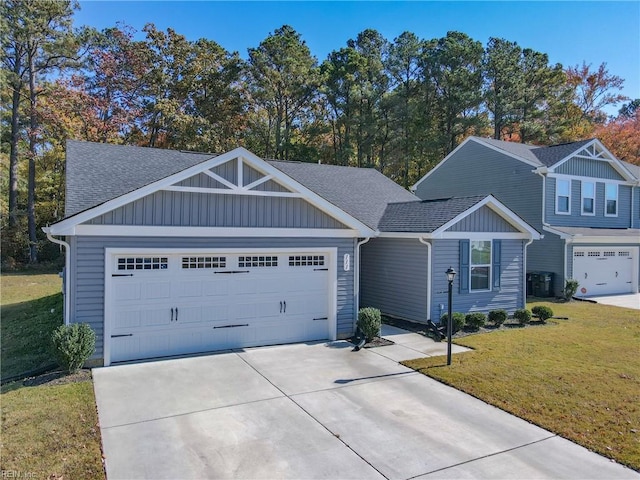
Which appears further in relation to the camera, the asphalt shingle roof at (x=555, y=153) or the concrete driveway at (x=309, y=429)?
the asphalt shingle roof at (x=555, y=153)

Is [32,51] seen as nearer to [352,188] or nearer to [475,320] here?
[352,188]

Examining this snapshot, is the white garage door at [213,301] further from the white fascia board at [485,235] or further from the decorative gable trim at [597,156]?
the decorative gable trim at [597,156]

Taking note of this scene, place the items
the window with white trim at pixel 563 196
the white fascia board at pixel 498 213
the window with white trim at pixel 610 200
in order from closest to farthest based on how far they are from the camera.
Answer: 1. the white fascia board at pixel 498 213
2. the window with white trim at pixel 563 196
3. the window with white trim at pixel 610 200

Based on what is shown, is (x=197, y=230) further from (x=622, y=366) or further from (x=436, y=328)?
(x=622, y=366)

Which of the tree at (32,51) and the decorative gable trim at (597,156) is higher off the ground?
the tree at (32,51)

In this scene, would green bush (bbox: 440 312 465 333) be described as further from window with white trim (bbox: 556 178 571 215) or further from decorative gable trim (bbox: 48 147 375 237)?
window with white trim (bbox: 556 178 571 215)

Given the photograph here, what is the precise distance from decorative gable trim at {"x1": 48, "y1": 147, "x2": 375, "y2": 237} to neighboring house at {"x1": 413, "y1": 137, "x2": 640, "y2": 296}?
11.9m

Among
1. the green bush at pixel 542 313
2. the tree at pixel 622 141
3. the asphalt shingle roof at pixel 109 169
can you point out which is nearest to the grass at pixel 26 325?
the asphalt shingle roof at pixel 109 169

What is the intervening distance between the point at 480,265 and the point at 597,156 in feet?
41.1

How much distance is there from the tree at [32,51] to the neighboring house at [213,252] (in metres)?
20.4

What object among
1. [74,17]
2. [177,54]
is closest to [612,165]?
[177,54]

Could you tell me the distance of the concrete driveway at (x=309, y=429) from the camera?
5.04 m

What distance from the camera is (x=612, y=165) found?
21859mm

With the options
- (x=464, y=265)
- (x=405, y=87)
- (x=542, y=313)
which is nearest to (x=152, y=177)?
(x=464, y=265)
